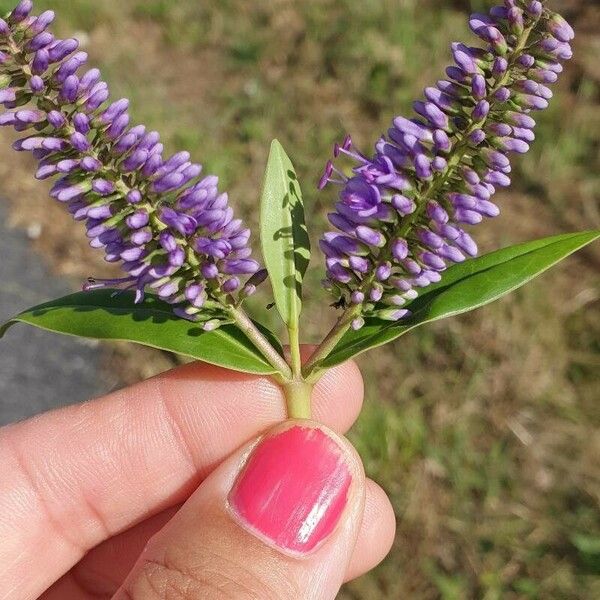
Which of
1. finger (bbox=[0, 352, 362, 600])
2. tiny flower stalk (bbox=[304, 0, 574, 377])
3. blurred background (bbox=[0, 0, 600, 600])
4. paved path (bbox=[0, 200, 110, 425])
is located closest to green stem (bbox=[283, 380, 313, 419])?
finger (bbox=[0, 352, 362, 600])

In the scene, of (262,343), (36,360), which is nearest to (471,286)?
(262,343)

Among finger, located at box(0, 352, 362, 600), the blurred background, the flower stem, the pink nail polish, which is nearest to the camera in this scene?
the flower stem

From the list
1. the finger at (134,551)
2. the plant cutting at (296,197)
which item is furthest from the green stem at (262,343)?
the finger at (134,551)

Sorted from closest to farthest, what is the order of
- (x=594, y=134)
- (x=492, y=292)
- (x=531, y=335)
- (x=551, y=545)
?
(x=492, y=292) < (x=551, y=545) < (x=531, y=335) < (x=594, y=134)

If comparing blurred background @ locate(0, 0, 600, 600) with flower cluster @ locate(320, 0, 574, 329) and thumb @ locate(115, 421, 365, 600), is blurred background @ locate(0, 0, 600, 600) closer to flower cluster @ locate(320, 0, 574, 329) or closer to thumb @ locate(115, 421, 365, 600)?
thumb @ locate(115, 421, 365, 600)

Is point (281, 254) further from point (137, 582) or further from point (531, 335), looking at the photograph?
point (531, 335)

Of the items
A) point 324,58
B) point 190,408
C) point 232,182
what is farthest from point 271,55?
point 190,408

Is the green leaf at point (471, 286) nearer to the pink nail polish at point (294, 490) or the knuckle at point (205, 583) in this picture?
the pink nail polish at point (294, 490)
